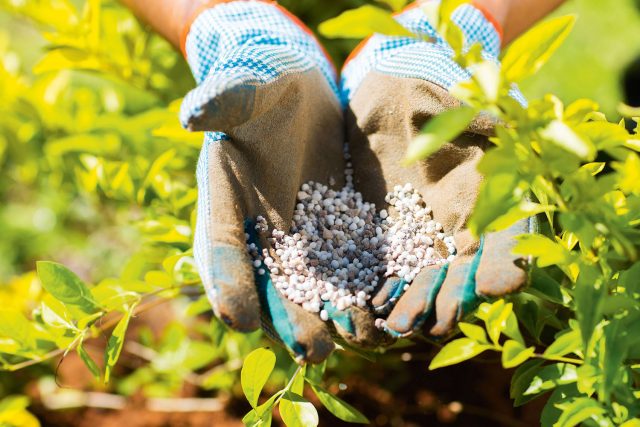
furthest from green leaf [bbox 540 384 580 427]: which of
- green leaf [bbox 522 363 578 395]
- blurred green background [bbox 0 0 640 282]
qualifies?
blurred green background [bbox 0 0 640 282]

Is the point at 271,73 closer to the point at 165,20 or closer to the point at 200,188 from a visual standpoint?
the point at 200,188

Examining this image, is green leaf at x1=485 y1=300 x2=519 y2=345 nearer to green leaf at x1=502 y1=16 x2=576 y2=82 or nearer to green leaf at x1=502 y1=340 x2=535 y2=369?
green leaf at x1=502 y1=340 x2=535 y2=369

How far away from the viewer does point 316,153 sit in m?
1.27

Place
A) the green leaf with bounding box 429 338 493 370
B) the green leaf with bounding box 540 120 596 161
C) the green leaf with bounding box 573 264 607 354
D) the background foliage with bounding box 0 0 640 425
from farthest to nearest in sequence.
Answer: the background foliage with bounding box 0 0 640 425, the green leaf with bounding box 429 338 493 370, the green leaf with bounding box 573 264 607 354, the green leaf with bounding box 540 120 596 161

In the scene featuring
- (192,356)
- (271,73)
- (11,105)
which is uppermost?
(271,73)

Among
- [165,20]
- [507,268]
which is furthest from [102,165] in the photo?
[507,268]

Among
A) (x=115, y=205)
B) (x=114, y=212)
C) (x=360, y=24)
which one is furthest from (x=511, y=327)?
(x=114, y=212)

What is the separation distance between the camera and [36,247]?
2572mm

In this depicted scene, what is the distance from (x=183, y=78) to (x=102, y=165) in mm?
386

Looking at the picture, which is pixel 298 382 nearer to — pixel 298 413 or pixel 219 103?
pixel 298 413

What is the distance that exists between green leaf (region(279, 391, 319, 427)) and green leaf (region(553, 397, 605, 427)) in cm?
33

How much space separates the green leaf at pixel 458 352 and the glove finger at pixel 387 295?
18 centimetres

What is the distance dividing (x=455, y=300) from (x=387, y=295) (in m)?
0.15

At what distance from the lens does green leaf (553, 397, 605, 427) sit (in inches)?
32.3
